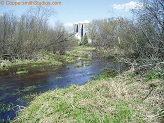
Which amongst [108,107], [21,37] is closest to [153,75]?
[108,107]

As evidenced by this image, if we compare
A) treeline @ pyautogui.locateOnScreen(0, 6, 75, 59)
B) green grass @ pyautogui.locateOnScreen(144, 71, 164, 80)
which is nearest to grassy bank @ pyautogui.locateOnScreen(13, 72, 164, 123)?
green grass @ pyautogui.locateOnScreen(144, 71, 164, 80)

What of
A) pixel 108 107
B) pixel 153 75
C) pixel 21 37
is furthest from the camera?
pixel 21 37

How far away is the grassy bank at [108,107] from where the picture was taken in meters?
6.27

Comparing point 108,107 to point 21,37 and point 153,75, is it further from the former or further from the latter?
point 21,37

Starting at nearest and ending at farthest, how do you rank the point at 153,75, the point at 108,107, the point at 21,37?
1. the point at 108,107
2. the point at 153,75
3. the point at 21,37

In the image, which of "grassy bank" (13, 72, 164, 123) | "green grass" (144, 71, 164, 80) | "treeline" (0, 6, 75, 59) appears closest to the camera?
"grassy bank" (13, 72, 164, 123)

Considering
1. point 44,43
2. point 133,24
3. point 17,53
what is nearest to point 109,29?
point 44,43

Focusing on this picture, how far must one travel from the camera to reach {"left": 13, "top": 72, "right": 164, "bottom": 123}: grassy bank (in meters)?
6.27

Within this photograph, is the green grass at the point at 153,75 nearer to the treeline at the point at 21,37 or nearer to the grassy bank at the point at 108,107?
the grassy bank at the point at 108,107

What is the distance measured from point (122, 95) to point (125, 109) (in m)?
1.53

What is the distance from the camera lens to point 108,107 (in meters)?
6.84

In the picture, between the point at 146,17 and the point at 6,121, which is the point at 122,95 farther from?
the point at 146,17

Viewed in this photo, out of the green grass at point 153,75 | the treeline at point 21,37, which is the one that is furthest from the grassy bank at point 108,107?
the treeline at point 21,37

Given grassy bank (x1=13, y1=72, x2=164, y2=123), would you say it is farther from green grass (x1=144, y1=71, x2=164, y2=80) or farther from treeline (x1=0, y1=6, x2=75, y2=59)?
treeline (x1=0, y1=6, x2=75, y2=59)
